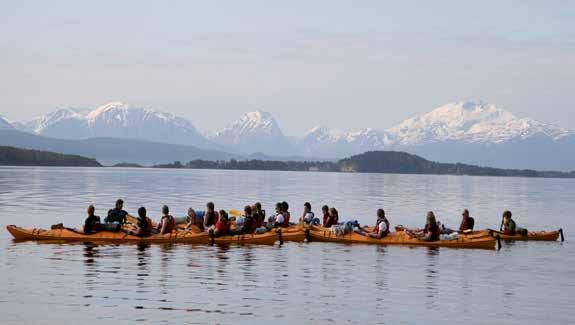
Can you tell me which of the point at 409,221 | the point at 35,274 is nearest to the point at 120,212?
the point at 35,274

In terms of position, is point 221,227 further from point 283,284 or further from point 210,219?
point 283,284

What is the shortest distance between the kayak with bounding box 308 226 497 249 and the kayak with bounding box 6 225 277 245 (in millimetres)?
3641

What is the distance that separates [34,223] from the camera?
53125mm

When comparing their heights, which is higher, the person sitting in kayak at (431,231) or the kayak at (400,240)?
the person sitting in kayak at (431,231)

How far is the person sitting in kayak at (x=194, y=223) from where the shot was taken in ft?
135

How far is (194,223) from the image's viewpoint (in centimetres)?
4147

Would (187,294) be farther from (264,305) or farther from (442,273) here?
(442,273)

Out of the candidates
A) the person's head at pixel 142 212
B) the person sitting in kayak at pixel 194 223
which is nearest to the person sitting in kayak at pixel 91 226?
the person's head at pixel 142 212

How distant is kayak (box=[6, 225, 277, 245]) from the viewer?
40.1m

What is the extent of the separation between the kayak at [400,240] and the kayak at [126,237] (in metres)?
3.64

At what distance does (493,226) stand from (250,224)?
30261 mm

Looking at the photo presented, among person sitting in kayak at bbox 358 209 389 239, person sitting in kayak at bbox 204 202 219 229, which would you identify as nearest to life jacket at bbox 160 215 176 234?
person sitting in kayak at bbox 204 202 219 229

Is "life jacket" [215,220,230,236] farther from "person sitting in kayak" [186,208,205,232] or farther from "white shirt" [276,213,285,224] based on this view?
"white shirt" [276,213,285,224]

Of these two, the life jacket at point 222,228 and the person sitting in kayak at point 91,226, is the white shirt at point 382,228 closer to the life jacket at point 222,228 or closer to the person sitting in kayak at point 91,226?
the life jacket at point 222,228
